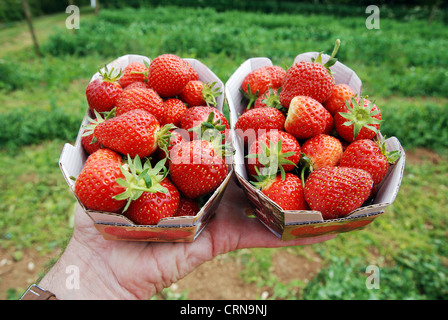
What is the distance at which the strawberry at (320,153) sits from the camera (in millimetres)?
1438

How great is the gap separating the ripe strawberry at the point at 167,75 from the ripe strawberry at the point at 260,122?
414mm

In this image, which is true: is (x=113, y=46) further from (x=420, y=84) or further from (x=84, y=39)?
(x=420, y=84)

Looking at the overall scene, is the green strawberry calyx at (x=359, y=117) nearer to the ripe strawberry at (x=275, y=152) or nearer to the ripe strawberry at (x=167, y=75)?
the ripe strawberry at (x=275, y=152)

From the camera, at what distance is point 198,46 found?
6883 millimetres

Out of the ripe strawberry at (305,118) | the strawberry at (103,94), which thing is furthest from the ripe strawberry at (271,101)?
the strawberry at (103,94)

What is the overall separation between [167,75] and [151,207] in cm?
74

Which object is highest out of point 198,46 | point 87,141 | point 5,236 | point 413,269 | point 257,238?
point 198,46

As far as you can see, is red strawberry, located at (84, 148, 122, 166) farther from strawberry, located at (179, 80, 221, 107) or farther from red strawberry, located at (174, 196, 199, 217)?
strawberry, located at (179, 80, 221, 107)

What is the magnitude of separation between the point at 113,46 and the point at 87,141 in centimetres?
646

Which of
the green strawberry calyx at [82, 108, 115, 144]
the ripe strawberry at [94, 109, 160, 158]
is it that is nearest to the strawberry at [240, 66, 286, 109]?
the ripe strawberry at [94, 109, 160, 158]

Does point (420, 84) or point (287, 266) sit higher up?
point (420, 84)

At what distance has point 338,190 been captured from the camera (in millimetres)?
1281

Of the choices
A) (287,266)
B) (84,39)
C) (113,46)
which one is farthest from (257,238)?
(84,39)

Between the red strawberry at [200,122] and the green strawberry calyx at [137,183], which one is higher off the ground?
the red strawberry at [200,122]
